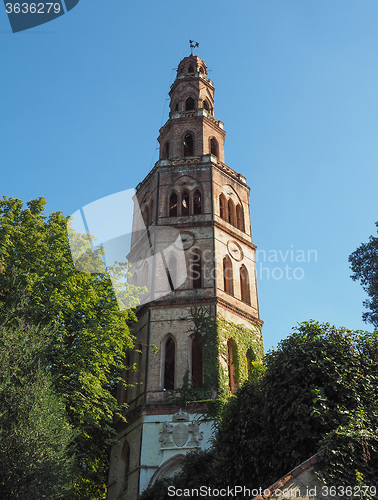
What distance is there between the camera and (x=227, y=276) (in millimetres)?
24203

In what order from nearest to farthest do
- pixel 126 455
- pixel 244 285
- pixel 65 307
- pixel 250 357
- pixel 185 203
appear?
pixel 65 307
pixel 126 455
pixel 250 357
pixel 244 285
pixel 185 203

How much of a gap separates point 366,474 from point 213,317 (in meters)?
12.0

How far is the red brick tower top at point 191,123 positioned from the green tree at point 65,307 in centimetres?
1155

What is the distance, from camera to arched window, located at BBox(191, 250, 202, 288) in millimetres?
23688

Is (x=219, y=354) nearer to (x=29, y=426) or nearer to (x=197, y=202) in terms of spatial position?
(x=29, y=426)

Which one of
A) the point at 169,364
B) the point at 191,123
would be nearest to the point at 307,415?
the point at 169,364

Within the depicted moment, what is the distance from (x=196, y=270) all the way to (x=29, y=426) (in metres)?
11.9

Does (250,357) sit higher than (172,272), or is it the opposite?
(172,272)

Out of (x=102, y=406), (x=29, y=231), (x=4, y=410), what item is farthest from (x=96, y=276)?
(x=4, y=410)

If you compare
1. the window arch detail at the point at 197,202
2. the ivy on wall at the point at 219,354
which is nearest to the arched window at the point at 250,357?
the ivy on wall at the point at 219,354

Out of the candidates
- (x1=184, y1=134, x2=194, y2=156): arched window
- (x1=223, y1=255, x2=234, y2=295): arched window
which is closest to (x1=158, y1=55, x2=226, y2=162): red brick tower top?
(x1=184, y1=134, x2=194, y2=156): arched window

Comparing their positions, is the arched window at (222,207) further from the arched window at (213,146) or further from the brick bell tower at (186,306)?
the arched window at (213,146)

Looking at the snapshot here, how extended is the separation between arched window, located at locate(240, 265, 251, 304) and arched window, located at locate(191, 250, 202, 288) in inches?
93.7

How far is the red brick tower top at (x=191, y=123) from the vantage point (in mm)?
29406
